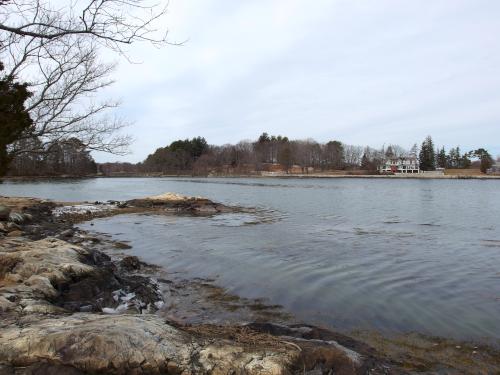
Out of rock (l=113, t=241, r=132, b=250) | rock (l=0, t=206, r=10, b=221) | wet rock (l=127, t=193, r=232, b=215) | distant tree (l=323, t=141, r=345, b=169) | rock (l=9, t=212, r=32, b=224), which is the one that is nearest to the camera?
rock (l=113, t=241, r=132, b=250)

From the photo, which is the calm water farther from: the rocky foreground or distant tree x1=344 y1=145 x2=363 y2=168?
distant tree x1=344 y1=145 x2=363 y2=168

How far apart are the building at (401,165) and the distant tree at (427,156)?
2359 mm

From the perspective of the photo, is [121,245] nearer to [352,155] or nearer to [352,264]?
[352,264]

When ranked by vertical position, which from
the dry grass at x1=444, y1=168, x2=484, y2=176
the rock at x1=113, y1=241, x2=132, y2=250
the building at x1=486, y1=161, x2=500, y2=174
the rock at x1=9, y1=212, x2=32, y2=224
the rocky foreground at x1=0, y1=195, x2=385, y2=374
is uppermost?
the building at x1=486, y1=161, x2=500, y2=174

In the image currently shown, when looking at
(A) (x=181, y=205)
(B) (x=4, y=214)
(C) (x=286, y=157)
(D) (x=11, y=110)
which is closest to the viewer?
(D) (x=11, y=110)

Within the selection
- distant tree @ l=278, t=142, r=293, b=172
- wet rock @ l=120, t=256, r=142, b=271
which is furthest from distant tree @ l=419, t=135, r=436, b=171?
wet rock @ l=120, t=256, r=142, b=271

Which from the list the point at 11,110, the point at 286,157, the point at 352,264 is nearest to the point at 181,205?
the point at 11,110

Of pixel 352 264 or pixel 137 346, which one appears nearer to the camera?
pixel 137 346

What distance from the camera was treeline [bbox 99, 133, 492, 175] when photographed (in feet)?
452

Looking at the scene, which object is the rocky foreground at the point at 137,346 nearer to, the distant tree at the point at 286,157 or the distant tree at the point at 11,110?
the distant tree at the point at 11,110

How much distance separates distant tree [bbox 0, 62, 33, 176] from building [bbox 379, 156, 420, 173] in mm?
133504

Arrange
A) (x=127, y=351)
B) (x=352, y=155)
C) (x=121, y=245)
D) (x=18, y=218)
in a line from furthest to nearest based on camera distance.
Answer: (x=352, y=155)
(x=18, y=218)
(x=121, y=245)
(x=127, y=351)

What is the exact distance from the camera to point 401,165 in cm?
13525

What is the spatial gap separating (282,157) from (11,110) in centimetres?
12817
